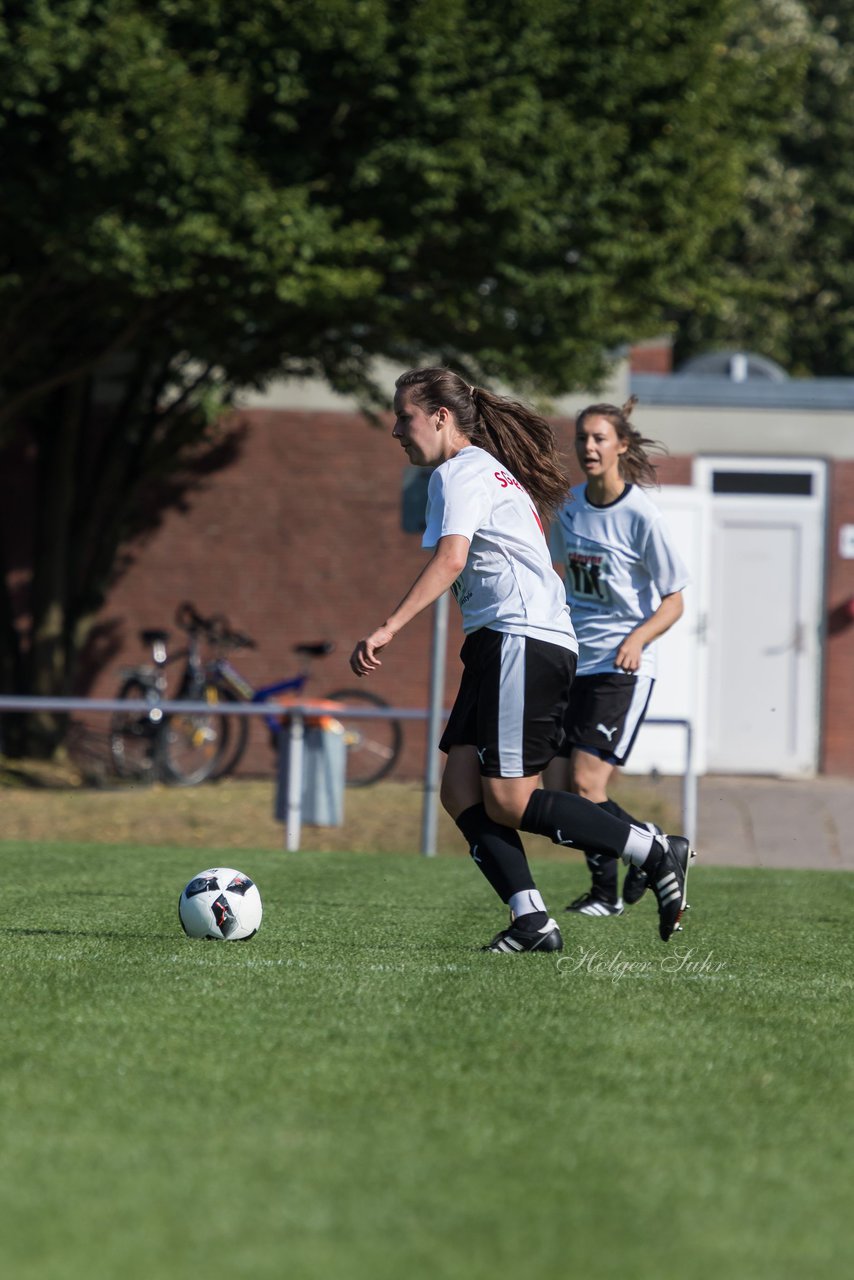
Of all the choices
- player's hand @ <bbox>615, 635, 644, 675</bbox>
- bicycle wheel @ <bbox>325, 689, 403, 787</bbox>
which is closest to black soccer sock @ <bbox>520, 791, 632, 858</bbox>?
player's hand @ <bbox>615, 635, 644, 675</bbox>

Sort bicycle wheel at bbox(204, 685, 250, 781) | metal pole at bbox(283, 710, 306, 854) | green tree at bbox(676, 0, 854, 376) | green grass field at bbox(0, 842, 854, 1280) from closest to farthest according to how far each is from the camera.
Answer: green grass field at bbox(0, 842, 854, 1280)
metal pole at bbox(283, 710, 306, 854)
bicycle wheel at bbox(204, 685, 250, 781)
green tree at bbox(676, 0, 854, 376)

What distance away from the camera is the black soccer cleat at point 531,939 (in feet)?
18.0

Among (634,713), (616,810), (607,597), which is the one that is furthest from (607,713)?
(616,810)

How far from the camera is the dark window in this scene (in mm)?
18000

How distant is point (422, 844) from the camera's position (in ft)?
38.2

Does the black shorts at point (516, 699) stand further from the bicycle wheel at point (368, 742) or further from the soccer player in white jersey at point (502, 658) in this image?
the bicycle wheel at point (368, 742)

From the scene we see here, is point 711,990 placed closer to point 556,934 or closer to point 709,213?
point 556,934

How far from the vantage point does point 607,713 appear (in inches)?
281

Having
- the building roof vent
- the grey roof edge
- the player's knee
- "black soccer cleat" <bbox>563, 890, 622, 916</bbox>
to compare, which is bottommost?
"black soccer cleat" <bbox>563, 890, 622, 916</bbox>

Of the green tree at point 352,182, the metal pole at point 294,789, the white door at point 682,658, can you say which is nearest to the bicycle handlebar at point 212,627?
the green tree at point 352,182

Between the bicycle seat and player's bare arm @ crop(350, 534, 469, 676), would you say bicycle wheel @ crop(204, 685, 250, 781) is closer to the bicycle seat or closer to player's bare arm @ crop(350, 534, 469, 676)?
the bicycle seat

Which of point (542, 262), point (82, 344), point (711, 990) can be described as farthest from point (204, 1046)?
point (82, 344)

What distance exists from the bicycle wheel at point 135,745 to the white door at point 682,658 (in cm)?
466

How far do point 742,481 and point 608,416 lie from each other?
11.3 meters
